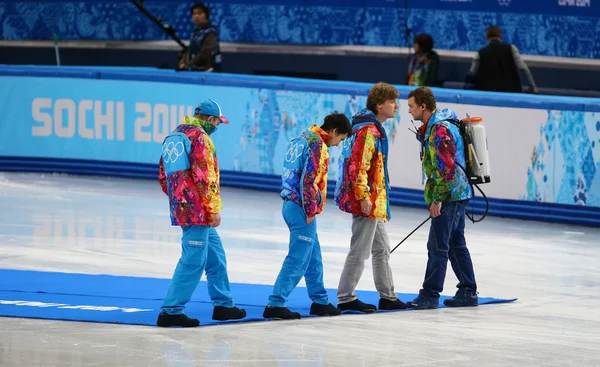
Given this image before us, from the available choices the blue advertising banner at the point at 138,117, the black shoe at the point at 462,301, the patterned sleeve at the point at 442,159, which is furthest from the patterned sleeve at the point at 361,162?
the blue advertising banner at the point at 138,117

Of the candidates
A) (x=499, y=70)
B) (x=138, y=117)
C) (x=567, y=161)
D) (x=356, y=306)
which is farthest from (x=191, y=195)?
(x=138, y=117)

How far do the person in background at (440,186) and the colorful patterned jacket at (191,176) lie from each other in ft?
6.69

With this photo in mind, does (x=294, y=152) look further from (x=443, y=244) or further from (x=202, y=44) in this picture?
(x=202, y=44)

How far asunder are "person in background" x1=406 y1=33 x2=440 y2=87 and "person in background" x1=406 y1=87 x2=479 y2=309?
26.5 feet

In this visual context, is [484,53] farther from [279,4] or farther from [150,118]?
[279,4]

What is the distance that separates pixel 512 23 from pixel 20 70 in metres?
7.59

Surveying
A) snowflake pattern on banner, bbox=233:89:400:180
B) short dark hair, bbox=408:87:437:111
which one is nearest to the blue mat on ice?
short dark hair, bbox=408:87:437:111

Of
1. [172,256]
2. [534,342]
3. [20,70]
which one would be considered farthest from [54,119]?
[534,342]

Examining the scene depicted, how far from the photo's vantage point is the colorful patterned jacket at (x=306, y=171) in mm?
10148

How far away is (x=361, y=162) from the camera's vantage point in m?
10.6

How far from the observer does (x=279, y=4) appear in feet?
79.0

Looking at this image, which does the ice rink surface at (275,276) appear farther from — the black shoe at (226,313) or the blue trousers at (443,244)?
the blue trousers at (443,244)

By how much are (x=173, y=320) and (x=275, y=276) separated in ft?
8.53

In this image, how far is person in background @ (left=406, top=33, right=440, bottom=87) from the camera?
19.2 meters
